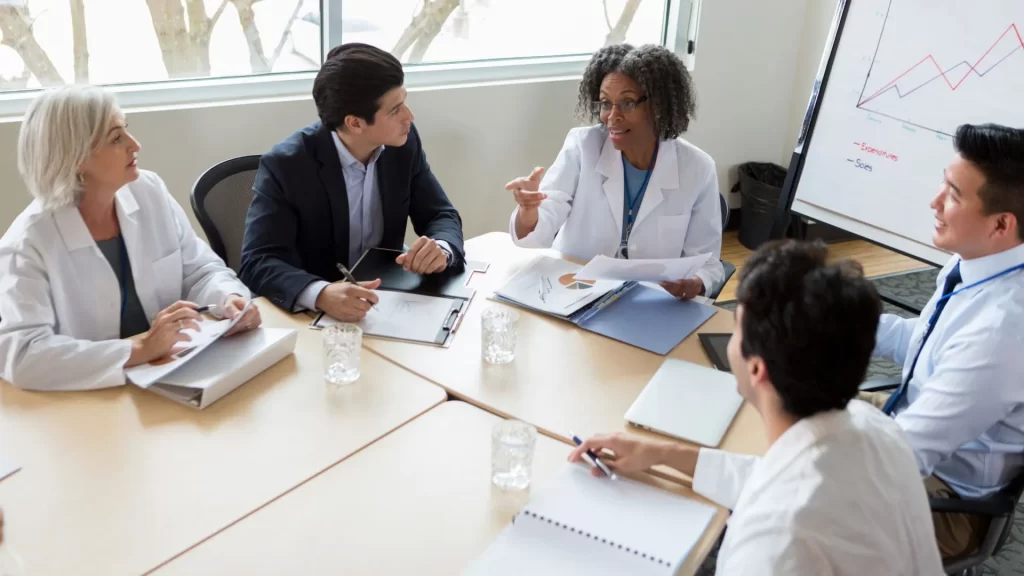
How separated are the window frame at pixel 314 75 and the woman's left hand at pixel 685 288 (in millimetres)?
1704

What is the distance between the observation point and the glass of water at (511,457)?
1.42m

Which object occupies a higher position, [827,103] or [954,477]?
[827,103]

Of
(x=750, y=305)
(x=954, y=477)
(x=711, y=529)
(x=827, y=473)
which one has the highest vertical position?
(x=750, y=305)

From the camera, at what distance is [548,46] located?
3.97m

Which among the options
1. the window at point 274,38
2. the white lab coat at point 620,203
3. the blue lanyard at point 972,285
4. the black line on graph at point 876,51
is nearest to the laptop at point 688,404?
the blue lanyard at point 972,285

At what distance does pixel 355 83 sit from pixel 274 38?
1.20 meters

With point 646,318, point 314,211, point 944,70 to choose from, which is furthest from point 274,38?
point 944,70

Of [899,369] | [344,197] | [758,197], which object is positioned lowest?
[899,369]

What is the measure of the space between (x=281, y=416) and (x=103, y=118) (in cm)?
85

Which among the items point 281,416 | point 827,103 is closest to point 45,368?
point 281,416

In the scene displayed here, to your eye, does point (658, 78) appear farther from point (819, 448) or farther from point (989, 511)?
point (819, 448)

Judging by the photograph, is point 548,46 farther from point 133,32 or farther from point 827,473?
point 827,473

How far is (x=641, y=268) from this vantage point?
211 centimetres

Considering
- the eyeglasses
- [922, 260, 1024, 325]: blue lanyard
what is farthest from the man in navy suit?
[922, 260, 1024, 325]: blue lanyard
